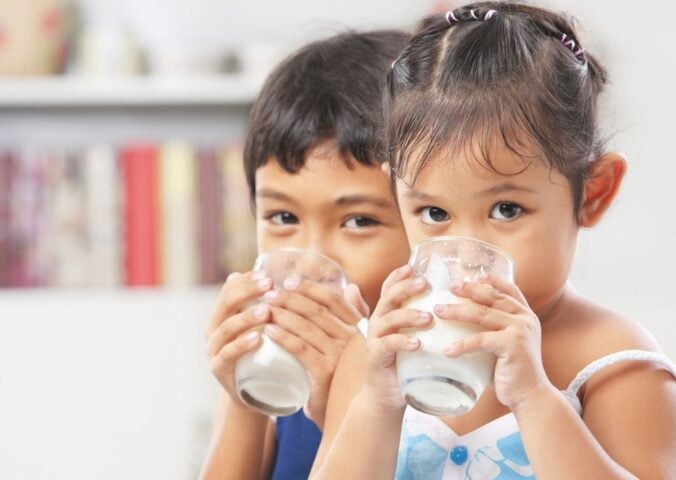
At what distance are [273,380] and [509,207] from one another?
326 mm

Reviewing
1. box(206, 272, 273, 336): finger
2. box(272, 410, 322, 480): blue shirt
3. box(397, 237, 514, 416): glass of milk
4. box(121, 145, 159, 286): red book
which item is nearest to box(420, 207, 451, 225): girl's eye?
box(397, 237, 514, 416): glass of milk

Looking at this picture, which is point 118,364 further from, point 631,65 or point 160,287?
point 631,65

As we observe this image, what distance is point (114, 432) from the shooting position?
2.95 m

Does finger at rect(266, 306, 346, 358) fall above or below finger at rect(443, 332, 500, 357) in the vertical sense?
above

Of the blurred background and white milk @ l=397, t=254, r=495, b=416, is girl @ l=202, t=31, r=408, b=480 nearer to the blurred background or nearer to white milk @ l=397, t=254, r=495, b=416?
white milk @ l=397, t=254, r=495, b=416

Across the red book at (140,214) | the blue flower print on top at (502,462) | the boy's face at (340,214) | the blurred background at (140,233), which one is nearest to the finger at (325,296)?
the boy's face at (340,214)

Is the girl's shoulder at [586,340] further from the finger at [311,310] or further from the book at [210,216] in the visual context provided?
the book at [210,216]

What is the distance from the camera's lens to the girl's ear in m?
1.24

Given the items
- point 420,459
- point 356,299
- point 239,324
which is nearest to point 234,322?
point 239,324

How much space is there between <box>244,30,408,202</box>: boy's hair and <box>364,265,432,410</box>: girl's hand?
381 millimetres

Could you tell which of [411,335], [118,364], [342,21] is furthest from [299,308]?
[342,21]

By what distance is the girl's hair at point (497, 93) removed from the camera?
116cm

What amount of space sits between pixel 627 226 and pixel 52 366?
1.50m

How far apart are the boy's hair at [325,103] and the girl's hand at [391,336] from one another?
38cm
